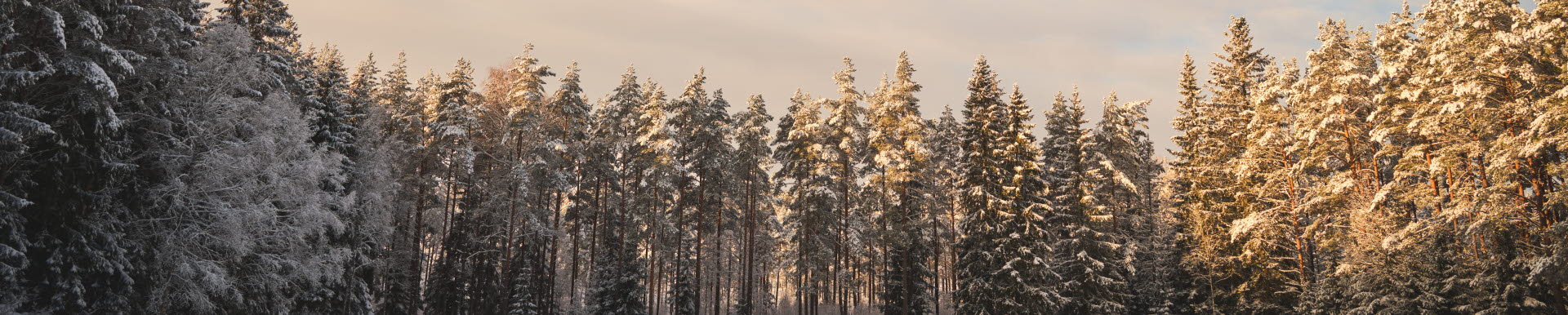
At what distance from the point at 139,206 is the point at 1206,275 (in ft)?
120

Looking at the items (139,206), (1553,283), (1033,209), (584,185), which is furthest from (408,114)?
(1553,283)

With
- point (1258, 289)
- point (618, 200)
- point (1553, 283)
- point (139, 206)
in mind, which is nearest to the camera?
point (1553, 283)

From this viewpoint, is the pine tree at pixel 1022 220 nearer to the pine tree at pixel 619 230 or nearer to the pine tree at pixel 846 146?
the pine tree at pixel 846 146

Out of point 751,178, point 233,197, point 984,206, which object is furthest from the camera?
point 751,178

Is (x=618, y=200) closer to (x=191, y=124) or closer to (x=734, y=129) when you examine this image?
(x=734, y=129)

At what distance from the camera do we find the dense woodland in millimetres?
17984

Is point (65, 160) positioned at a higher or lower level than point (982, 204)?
lower

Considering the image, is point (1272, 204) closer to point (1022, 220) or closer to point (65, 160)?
point (1022, 220)

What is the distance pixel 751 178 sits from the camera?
128 feet

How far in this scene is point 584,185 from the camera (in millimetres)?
37875

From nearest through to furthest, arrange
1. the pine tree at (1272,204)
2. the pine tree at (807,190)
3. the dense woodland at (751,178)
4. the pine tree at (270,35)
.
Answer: the dense woodland at (751,178) < the pine tree at (270,35) < the pine tree at (1272,204) < the pine tree at (807,190)

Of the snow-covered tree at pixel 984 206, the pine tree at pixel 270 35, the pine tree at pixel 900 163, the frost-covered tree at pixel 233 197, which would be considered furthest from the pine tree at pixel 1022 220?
the pine tree at pixel 270 35

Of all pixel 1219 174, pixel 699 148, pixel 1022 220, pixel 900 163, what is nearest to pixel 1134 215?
pixel 1219 174

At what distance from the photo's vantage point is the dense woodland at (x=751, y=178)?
1798 centimetres
